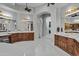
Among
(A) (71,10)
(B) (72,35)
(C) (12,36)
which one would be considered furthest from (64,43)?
(C) (12,36)

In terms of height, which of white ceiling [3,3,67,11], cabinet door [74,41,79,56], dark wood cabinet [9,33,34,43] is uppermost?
white ceiling [3,3,67,11]

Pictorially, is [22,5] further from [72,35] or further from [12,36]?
[72,35]

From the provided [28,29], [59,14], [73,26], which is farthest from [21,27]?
[73,26]

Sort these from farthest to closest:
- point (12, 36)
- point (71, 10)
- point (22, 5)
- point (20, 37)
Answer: point (20, 37) < point (12, 36) < point (22, 5) < point (71, 10)

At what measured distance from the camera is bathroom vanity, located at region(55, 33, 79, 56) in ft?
12.7

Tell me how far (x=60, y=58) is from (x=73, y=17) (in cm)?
107

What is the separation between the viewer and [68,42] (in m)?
4.14

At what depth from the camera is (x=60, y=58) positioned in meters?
3.86

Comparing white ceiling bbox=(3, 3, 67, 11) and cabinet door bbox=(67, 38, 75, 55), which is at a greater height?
white ceiling bbox=(3, 3, 67, 11)

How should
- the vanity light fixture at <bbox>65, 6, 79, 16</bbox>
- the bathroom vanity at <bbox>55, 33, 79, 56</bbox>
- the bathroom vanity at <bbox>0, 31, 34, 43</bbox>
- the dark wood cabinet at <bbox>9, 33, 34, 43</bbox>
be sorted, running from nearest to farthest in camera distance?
the vanity light fixture at <bbox>65, 6, 79, 16</bbox> < the bathroom vanity at <bbox>55, 33, 79, 56</bbox> < the bathroom vanity at <bbox>0, 31, 34, 43</bbox> < the dark wood cabinet at <bbox>9, 33, 34, 43</bbox>

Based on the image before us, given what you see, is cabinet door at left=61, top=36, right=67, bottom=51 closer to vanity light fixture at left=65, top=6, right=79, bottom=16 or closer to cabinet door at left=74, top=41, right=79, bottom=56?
cabinet door at left=74, top=41, right=79, bottom=56

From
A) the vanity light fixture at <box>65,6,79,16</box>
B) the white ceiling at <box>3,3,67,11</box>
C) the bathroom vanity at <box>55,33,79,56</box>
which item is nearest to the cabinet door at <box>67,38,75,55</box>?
the bathroom vanity at <box>55,33,79,56</box>

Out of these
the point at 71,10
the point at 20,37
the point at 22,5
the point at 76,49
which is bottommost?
the point at 76,49

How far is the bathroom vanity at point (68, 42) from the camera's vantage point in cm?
388
